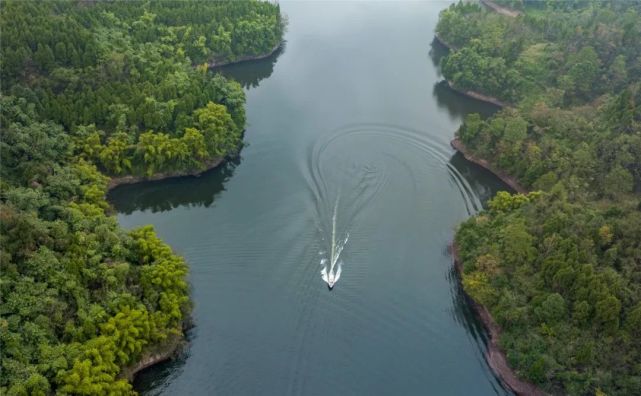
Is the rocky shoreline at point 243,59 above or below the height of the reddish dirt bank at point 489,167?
above

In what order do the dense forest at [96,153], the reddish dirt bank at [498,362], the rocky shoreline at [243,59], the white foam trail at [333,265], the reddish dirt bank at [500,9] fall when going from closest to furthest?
1. the dense forest at [96,153]
2. the reddish dirt bank at [498,362]
3. the white foam trail at [333,265]
4. the rocky shoreline at [243,59]
5. the reddish dirt bank at [500,9]

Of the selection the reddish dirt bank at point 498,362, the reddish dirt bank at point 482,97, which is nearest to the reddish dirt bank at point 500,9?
the reddish dirt bank at point 482,97

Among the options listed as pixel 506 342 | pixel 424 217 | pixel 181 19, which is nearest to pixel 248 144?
pixel 424 217

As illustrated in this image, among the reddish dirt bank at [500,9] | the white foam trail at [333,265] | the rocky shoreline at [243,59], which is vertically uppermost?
the reddish dirt bank at [500,9]

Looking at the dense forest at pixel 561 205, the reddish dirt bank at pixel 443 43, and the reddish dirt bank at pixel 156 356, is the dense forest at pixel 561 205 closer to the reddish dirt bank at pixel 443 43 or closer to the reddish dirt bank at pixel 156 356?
the reddish dirt bank at pixel 443 43

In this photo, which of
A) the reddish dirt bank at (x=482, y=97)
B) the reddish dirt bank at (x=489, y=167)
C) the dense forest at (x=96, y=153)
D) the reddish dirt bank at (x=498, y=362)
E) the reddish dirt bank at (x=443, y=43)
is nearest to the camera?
the dense forest at (x=96, y=153)

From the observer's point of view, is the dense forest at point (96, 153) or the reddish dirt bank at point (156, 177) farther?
the reddish dirt bank at point (156, 177)

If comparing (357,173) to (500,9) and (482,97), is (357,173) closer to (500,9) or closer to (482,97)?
(482,97)
